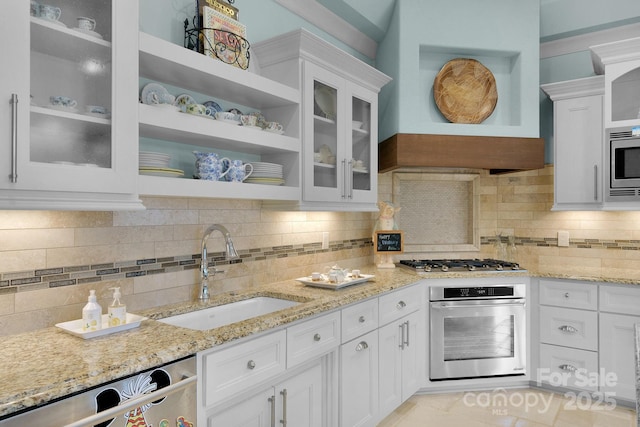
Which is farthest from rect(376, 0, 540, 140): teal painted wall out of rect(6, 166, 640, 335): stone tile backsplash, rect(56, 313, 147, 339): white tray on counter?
rect(56, 313, 147, 339): white tray on counter

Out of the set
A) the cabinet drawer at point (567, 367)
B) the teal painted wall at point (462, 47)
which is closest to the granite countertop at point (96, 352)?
the teal painted wall at point (462, 47)

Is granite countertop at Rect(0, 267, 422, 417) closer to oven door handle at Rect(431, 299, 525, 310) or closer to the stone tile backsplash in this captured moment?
the stone tile backsplash

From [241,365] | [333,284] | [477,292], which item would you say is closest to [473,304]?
[477,292]

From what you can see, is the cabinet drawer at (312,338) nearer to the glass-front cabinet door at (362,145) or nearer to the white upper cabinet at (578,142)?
the glass-front cabinet door at (362,145)

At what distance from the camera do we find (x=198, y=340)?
147cm

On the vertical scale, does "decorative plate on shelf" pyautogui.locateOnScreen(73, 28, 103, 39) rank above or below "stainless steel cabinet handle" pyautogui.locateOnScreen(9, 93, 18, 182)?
above

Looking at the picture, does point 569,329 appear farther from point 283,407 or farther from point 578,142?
point 283,407

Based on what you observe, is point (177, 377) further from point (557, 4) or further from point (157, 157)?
point (557, 4)

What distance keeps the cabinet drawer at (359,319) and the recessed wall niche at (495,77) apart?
1.70m

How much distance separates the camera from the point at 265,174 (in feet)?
7.47

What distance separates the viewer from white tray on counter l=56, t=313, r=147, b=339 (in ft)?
4.91

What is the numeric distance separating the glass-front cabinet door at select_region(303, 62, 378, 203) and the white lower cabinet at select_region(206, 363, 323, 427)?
3.27 feet

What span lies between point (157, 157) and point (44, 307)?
2.33 feet

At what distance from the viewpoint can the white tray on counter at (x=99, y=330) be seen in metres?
1.50
